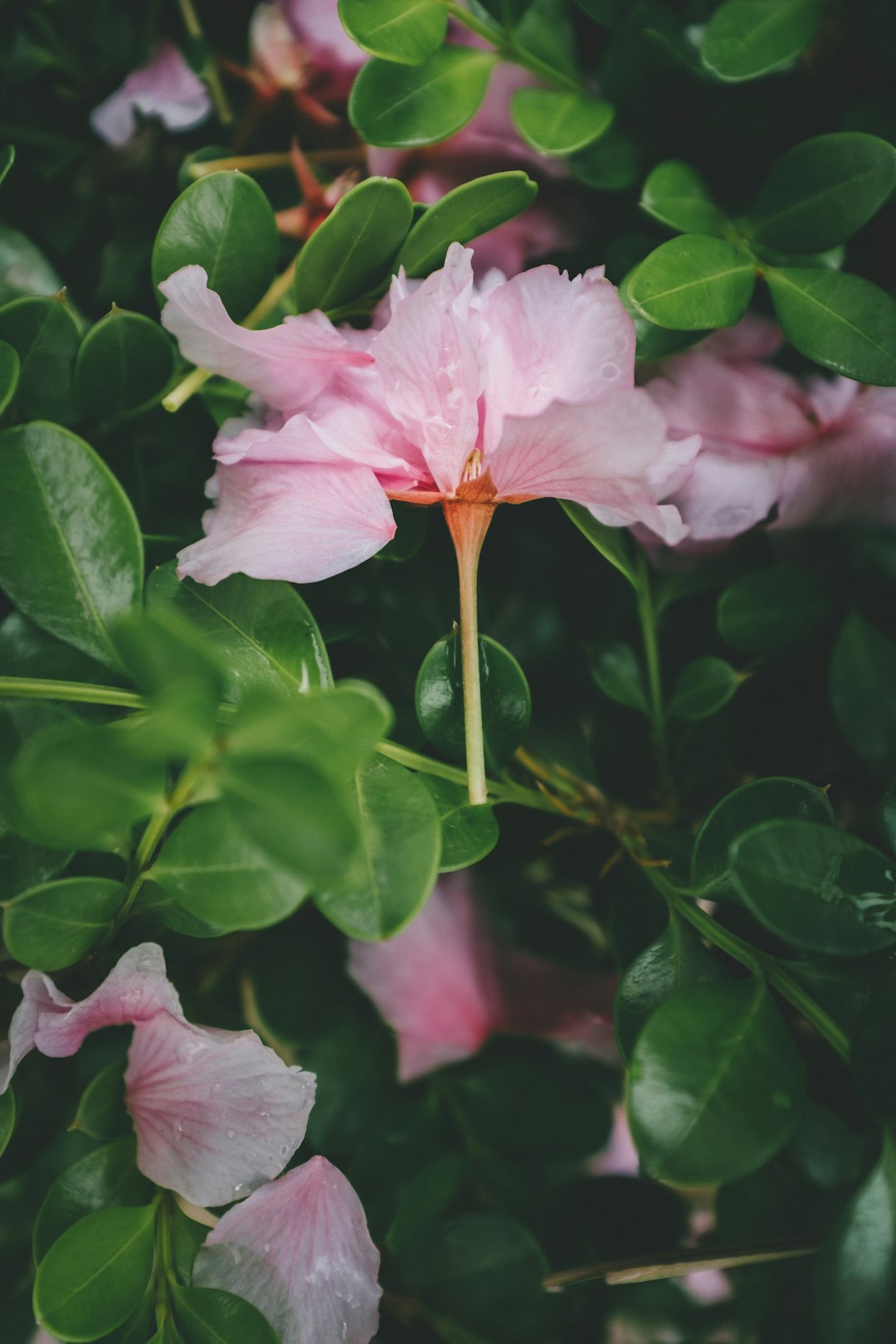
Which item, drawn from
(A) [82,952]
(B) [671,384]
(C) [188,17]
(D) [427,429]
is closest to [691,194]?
(B) [671,384]

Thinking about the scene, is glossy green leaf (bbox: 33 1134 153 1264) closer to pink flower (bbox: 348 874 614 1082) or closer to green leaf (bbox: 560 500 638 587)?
pink flower (bbox: 348 874 614 1082)

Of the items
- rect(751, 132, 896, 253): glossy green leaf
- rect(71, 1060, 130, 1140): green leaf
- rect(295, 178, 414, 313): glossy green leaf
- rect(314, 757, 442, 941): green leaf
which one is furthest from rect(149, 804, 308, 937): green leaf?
rect(751, 132, 896, 253): glossy green leaf

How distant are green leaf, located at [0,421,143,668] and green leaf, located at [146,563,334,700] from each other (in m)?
0.02

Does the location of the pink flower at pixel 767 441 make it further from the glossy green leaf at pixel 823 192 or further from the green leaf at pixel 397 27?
the green leaf at pixel 397 27

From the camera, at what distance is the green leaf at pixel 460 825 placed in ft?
1.24

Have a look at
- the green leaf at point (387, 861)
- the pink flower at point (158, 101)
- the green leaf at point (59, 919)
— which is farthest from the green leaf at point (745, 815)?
the pink flower at point (158, 101)

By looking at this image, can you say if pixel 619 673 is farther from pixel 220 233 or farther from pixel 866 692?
pixel 220 233

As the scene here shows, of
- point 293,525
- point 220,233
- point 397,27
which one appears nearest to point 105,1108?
point 293,525

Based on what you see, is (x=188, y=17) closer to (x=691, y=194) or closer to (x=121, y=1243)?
(x=691, y=194)

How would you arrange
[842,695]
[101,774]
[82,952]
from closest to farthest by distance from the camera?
[101,774], [82,952], [842,695]

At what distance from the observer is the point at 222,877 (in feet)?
1.10

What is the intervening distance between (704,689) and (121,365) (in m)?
0.31

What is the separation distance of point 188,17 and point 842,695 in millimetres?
521

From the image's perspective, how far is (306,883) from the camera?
12.2 inches
